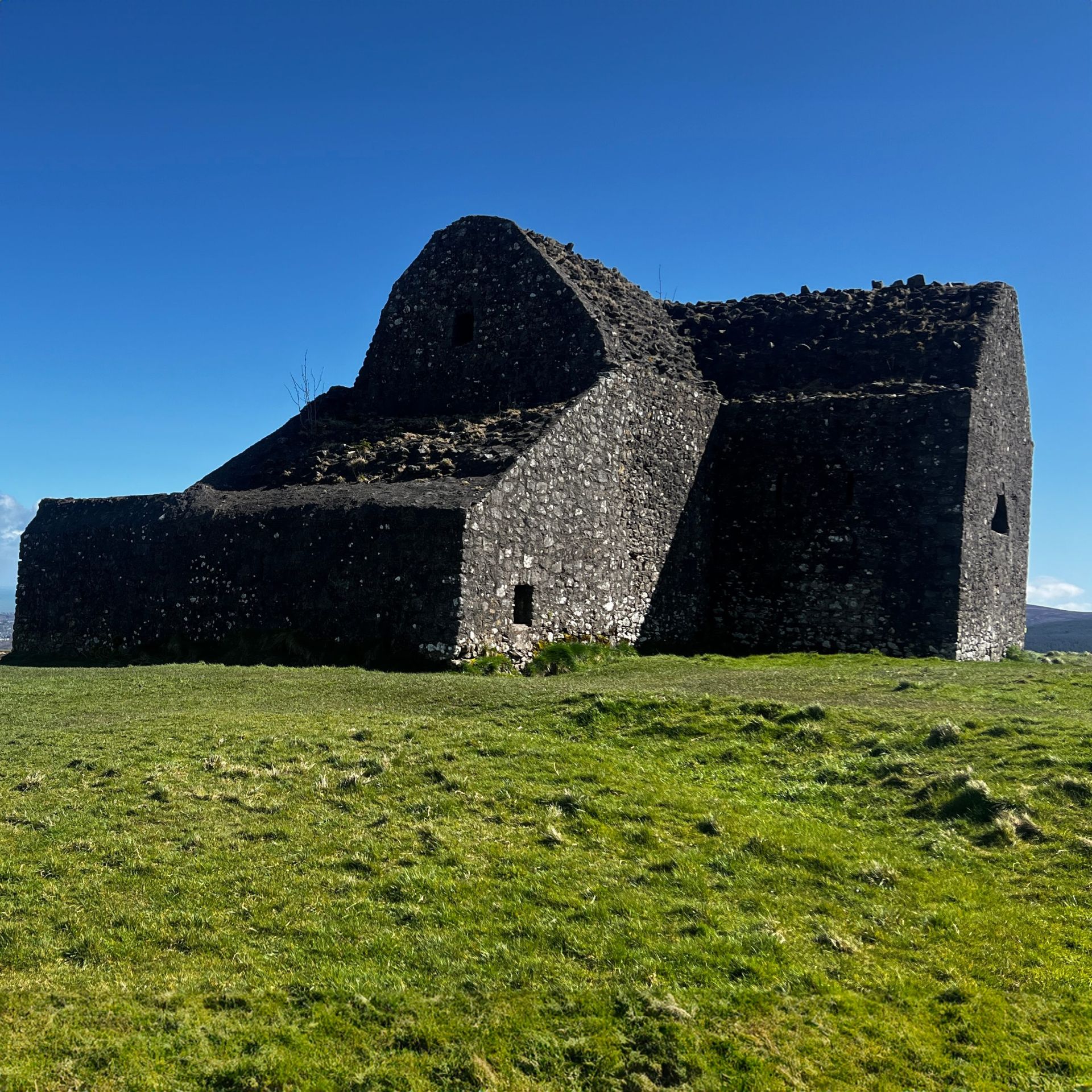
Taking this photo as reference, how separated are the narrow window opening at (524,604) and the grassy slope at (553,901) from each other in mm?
6154

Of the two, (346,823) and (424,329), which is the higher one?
(424,329)

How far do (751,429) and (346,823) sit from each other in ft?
60.4

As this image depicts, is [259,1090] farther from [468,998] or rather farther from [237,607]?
[237,607]

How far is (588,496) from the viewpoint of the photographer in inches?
792

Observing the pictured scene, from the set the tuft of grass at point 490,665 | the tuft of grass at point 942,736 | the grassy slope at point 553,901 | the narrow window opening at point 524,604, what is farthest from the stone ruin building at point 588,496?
the tuft of grass at point 942,736

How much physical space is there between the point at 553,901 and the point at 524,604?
11630mm

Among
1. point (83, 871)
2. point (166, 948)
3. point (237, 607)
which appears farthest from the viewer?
point (237, 607)

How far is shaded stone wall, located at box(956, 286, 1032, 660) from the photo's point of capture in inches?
851

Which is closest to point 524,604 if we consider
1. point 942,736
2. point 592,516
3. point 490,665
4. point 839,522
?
point 490,665

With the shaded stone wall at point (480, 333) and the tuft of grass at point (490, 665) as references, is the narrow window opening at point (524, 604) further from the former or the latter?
the shaded stone wall at point (480, 333)

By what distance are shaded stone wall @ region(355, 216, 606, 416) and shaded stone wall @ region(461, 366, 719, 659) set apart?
1806mm

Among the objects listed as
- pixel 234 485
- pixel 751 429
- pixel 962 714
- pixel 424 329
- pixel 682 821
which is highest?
pixel 424 329

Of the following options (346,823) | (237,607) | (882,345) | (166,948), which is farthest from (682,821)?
(882,345)

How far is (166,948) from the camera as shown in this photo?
598 cm
